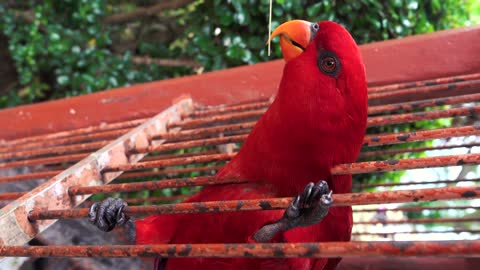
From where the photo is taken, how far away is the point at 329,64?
25.4 inches

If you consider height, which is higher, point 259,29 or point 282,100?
point 259,29

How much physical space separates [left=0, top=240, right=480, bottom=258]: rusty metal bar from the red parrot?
5.3 inches

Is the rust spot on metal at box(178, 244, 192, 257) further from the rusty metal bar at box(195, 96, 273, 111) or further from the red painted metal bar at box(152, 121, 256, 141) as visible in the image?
the rusty metal bar at box(195, 96, 273, 111)

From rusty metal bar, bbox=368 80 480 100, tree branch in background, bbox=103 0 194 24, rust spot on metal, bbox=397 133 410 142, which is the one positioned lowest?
rust spot on metal, bbox=397 133 410 142

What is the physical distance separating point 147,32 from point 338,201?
2.58 meters

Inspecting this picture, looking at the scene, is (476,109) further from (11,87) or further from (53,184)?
(11,87)

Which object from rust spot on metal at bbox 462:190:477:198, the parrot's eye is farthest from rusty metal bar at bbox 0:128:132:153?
rust spot on metal at bbox 462:190:477:198

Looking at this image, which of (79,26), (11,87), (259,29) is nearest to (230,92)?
(259,29)

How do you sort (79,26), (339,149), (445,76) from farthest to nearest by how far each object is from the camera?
(79,26) < (445,76) < (339,149)

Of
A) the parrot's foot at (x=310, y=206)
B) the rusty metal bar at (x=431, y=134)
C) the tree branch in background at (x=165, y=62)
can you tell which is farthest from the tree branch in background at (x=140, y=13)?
the parrot's foot at (x=310, y=206)

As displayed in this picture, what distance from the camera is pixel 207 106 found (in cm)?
126

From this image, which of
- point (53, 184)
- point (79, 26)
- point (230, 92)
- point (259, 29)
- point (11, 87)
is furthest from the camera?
point (11, 87)

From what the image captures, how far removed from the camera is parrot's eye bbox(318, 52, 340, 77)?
2.09 ft

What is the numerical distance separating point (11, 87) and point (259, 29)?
1.77 m
